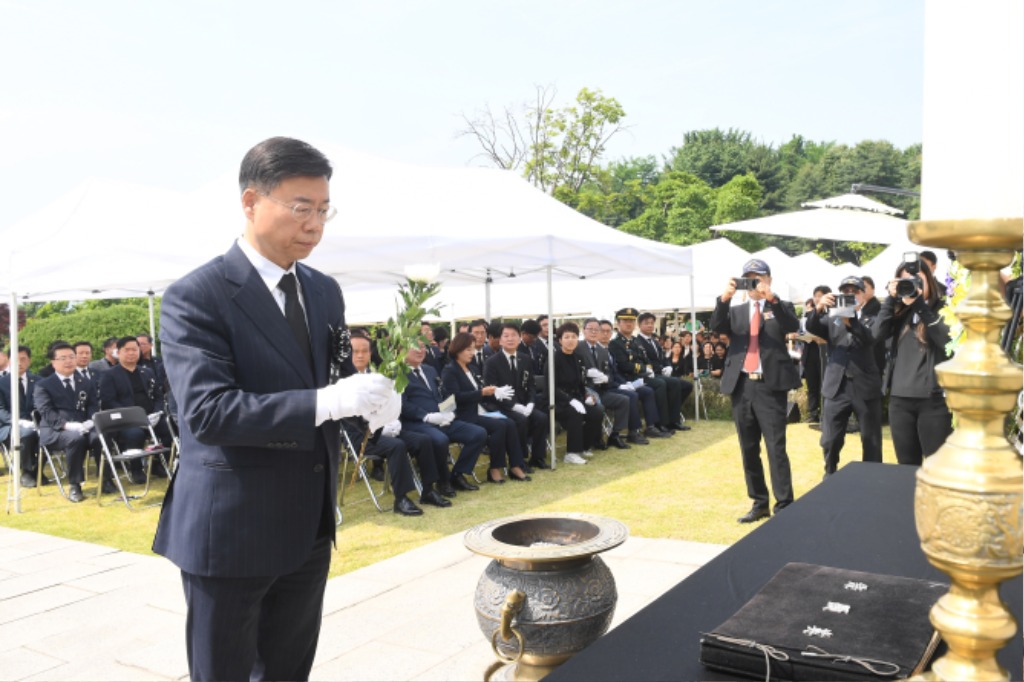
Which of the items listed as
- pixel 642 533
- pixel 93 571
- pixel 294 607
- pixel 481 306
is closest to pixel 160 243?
pixel 93 571

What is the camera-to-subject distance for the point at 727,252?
682 inches

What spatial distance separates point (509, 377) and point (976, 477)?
931 cm

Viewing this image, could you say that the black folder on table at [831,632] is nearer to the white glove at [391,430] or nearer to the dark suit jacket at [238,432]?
the dark suit jacket at [238,432]

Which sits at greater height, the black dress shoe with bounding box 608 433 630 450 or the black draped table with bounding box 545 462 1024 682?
the black draped table with bounding box 545 462 1024 682

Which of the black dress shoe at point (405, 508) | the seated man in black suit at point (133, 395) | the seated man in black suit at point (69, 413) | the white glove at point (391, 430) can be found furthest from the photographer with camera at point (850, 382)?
the seated man in black suit at point (69, 413)

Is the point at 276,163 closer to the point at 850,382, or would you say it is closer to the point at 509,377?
the point at 850,382

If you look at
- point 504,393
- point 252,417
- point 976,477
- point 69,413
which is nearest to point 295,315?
point 252,417

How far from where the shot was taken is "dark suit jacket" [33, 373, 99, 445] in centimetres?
919

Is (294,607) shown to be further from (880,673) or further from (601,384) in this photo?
(601,384)

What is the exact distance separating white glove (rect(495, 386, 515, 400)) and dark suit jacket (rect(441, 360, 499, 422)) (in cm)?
30

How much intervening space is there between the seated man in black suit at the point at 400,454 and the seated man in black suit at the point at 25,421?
454 centimetres

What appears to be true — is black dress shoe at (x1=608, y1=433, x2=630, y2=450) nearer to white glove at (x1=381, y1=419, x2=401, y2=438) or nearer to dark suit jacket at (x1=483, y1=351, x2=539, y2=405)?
dark suit jacket at (x1=483, y1=351, x2=539, y2=405)

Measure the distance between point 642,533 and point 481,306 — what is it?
1183 cm

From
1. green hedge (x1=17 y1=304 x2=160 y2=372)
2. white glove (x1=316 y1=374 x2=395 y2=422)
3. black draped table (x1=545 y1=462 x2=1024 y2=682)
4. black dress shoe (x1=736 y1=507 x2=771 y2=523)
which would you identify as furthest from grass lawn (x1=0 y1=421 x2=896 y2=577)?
green hedge (x1=17 y1=304 x2=160 y2=372)
